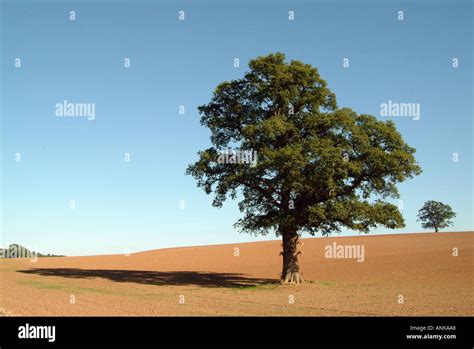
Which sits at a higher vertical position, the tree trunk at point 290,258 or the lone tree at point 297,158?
the lone tree at point 297,158

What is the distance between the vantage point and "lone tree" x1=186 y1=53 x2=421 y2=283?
36125 millimetres

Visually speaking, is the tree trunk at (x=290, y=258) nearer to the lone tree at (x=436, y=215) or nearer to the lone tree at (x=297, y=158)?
the lone tree at (x=297, y=158)

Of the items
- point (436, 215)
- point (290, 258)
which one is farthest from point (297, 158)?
point (436, 215)

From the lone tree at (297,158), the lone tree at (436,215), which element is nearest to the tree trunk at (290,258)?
the lone tree at (297,158)

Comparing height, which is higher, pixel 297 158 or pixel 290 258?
pixel 297 158

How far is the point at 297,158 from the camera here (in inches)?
1385

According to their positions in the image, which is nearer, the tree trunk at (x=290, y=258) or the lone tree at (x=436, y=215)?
the tree trunk at (x=290, y=258)

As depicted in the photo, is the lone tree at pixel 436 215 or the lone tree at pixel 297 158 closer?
the lone tree at pixel 297 158

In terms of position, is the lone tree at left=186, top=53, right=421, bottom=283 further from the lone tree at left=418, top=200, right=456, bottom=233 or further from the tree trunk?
the lone tree at left=418, top=200, right=456, bottom=233

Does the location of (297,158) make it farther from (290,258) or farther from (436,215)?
(436,215)

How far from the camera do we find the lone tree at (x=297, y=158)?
119 ft
